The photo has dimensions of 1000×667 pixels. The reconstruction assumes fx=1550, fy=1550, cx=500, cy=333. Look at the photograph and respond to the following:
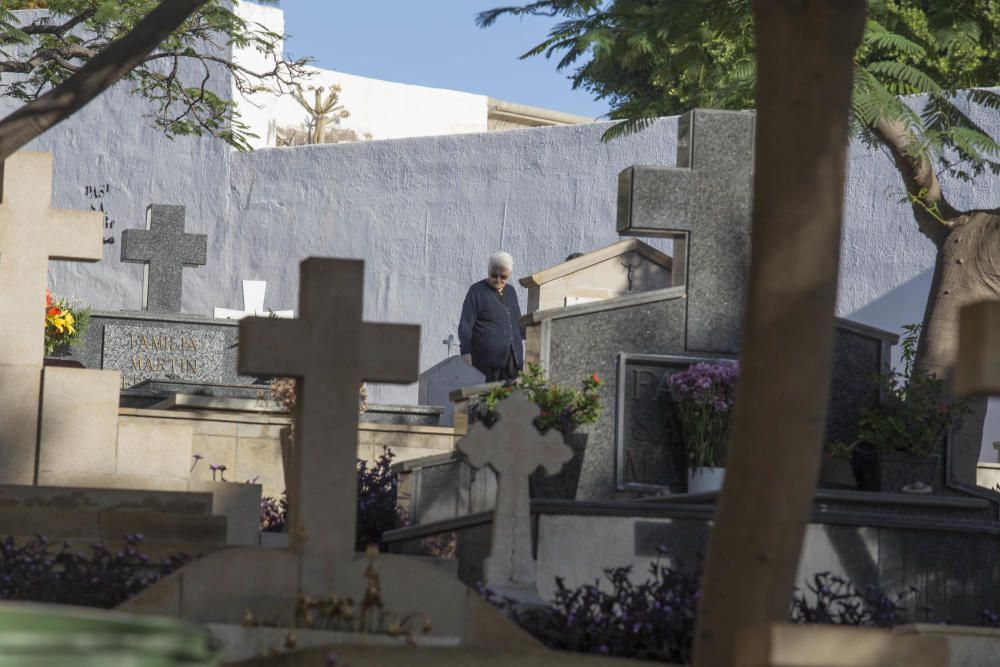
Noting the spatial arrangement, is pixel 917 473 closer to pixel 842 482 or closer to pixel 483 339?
pixel 842 482

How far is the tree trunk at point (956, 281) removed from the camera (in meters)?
10.4

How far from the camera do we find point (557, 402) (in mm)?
8805

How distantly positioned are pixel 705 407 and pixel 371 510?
2.05 metres

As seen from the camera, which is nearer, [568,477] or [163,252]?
[568,477]

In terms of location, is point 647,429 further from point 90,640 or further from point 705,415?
point 90,640

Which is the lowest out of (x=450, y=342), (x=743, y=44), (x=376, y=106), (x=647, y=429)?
(x=647, y=429)

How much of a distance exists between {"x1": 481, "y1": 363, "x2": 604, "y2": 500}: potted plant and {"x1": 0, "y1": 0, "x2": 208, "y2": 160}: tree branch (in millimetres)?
2910

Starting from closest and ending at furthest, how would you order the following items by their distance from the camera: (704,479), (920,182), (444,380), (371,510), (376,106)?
(704,479)
(371,510)
(920,182)
(444,380)
(376,106)

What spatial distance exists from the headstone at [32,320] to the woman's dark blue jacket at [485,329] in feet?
13.4

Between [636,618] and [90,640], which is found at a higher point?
[90,640]

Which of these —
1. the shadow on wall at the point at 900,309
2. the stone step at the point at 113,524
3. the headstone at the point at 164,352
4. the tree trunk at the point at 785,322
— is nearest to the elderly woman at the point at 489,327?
the headstone at the point at 164,352

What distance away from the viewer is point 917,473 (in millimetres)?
8812

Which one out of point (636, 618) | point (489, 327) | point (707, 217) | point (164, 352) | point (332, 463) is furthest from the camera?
point (164, 352)

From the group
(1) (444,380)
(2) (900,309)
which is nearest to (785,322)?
(2) (900,309)
